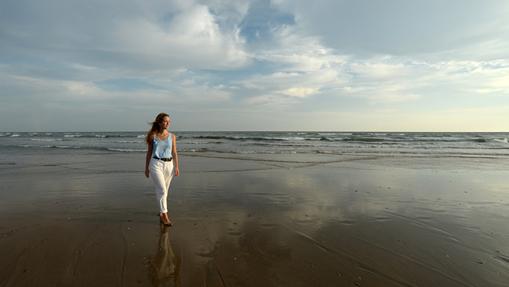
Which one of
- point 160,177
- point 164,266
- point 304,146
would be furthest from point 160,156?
point 304,146

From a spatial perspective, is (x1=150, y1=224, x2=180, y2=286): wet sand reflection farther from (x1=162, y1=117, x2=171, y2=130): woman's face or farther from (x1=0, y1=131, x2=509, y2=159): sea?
(x1=0, y1=131, x2=509, y2=159): sea

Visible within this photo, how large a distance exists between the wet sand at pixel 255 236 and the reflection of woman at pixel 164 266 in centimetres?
1

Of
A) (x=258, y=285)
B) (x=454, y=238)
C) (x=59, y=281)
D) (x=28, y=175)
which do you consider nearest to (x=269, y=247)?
(x=258, y=285)

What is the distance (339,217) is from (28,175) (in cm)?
1001

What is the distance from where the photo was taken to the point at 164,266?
322 cm

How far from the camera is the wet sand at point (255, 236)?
3.08 meters

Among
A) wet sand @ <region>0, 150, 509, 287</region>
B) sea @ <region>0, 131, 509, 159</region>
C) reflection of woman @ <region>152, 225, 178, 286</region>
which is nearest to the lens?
reflection of woman @ <region>152, 225, 178, 286</region>

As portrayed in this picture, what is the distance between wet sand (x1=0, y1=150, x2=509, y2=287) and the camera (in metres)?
3.08

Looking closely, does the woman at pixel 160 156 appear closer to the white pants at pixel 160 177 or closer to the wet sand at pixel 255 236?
the white pants at pixel 160 177

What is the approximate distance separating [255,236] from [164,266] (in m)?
1.40

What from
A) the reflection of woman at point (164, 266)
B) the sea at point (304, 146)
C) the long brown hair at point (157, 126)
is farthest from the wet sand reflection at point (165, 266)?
the sea at point (304, 146)

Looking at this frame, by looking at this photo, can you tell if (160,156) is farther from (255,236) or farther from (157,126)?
(255,236)

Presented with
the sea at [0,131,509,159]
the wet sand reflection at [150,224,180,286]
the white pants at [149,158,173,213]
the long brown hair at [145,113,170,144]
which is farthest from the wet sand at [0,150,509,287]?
the sea at [0,131,509,159]

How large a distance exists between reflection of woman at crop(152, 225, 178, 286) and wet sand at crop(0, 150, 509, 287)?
0.04ft
